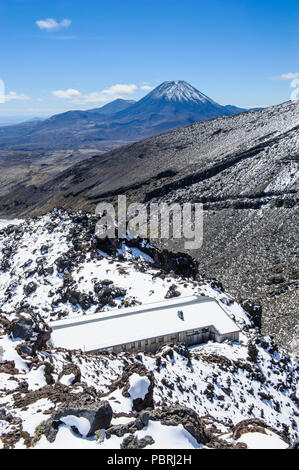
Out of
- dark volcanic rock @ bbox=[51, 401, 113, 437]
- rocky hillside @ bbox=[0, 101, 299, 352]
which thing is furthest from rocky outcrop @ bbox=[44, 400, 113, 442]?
rocky hillside @ bbox=[0, 101, 299, 352]

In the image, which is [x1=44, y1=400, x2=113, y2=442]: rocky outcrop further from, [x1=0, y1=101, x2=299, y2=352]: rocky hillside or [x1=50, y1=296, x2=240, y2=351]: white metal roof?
[x1=0, y1=101, x2=299, y2=352]: rocky hillside

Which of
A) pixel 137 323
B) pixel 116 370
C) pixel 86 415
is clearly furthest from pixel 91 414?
pixel 137 323

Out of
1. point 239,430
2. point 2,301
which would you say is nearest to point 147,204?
point 2,301

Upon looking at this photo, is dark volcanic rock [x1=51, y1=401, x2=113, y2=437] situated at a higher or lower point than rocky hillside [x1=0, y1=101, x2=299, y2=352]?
lower

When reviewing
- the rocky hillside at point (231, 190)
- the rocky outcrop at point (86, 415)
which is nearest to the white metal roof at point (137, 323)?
the rocky hillside at point (231, 190)

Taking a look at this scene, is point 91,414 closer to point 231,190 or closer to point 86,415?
point 86,415

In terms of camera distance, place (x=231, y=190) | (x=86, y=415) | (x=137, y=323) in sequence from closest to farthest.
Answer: (x=86, y=415)
(x=137, y=323)
(x=231, y=190)
